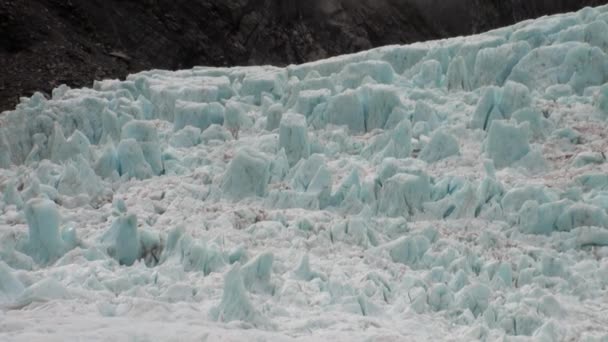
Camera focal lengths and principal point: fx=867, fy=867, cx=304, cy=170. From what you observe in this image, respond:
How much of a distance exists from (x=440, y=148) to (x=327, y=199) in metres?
1.55

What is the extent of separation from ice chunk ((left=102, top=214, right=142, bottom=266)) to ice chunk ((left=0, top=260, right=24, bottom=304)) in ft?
3.62

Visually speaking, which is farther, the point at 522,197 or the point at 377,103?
the point at 377,103

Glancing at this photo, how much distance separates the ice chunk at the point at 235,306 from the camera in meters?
6.60

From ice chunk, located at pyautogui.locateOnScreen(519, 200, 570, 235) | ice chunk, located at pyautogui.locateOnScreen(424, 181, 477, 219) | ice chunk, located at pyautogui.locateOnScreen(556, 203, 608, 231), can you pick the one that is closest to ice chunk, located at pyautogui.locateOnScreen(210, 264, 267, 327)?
ice chunk, located at pyautogui.locateOnScreen(424, 181, 477, 219)

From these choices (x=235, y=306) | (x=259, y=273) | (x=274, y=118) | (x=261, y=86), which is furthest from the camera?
(x=261, y=86)

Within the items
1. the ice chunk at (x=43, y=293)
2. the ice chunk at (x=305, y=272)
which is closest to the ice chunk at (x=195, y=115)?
the ice chunk at (x=305, y=272)

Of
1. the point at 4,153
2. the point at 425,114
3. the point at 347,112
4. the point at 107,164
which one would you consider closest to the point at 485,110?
the point at 425,114

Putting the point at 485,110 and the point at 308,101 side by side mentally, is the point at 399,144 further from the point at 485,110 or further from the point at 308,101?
the point at 308,101

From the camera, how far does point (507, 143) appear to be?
9586 millimetres

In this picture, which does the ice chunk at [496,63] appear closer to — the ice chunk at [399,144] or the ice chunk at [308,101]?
the ice chunk at [399,144]

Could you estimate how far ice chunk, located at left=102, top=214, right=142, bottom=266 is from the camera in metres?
7.90

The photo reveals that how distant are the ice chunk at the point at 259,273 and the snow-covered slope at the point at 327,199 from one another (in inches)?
0.6

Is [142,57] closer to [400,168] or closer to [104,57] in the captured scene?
[104,57]

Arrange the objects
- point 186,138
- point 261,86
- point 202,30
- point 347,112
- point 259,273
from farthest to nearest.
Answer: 1. point 202,30
2. point 261,86
3. point 347,112
4. point 186,138
5. point 259,273
